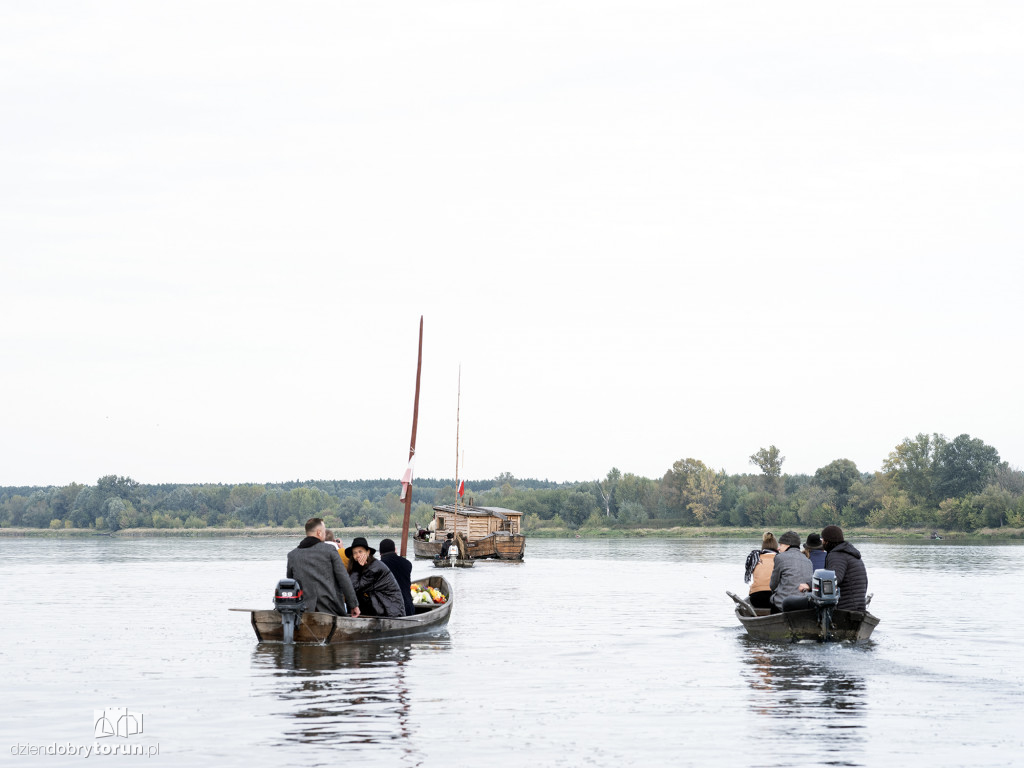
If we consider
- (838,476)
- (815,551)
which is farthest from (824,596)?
(838,476)

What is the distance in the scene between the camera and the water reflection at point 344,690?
1330 centimetres

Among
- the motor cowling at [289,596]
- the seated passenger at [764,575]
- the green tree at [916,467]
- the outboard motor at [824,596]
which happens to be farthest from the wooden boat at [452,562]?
the green tree at [916,467]

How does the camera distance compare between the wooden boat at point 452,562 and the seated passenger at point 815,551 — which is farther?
the wooden boat at point 452,562

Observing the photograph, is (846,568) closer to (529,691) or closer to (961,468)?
(529,691)

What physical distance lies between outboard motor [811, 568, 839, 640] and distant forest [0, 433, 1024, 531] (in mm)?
106401

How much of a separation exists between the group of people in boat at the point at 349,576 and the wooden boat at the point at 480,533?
4931cm

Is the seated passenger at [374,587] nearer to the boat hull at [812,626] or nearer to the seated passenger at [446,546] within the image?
the boat hull at [812,626]

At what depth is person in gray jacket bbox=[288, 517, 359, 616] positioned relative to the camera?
19.8 metres

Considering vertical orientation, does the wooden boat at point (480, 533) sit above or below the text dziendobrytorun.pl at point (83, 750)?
above

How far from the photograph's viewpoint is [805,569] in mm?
22328

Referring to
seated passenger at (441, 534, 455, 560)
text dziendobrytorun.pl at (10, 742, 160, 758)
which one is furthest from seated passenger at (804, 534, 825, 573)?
seated passenger at (441, 534, 455, 560)

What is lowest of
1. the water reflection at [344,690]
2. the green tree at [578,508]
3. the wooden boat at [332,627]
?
the water reflection at [344,690]

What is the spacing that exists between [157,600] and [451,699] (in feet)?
83.0

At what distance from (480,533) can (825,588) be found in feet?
177
